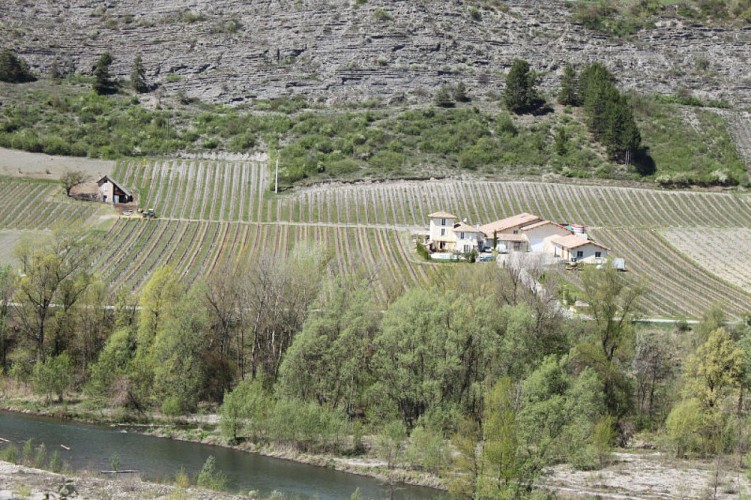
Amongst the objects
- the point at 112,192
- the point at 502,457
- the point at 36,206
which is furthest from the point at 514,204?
the point at 502,457

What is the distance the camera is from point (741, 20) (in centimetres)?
12125

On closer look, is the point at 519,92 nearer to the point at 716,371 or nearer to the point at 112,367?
the point at 716,371

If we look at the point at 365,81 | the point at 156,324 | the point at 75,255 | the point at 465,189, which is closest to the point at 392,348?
the point at 156,324

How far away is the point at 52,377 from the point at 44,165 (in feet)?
145

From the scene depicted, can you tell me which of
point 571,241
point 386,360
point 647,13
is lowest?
point 386,360

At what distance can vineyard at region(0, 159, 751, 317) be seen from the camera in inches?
2235

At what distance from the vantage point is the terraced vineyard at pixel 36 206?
6550cm

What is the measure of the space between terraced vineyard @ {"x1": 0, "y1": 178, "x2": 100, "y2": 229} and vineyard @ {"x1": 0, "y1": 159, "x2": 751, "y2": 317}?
14 cm

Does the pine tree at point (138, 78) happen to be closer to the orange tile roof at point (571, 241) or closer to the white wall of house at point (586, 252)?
the orange tile roof at point (571, 241)

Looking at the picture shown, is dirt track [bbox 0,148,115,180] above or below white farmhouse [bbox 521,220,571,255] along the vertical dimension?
above

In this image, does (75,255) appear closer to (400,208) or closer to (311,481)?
(311,481)

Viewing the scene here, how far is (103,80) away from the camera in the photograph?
10506 cm

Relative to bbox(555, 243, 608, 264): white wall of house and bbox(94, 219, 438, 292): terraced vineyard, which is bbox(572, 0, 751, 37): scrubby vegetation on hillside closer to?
bbox(555, 243, 608, 264): white wall of house

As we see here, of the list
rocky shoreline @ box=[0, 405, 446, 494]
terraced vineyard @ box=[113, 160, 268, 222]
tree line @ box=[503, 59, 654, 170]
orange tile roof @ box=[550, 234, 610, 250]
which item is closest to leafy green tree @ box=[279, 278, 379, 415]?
rocky shoreline @ box=[0, 405, 446, 494]
